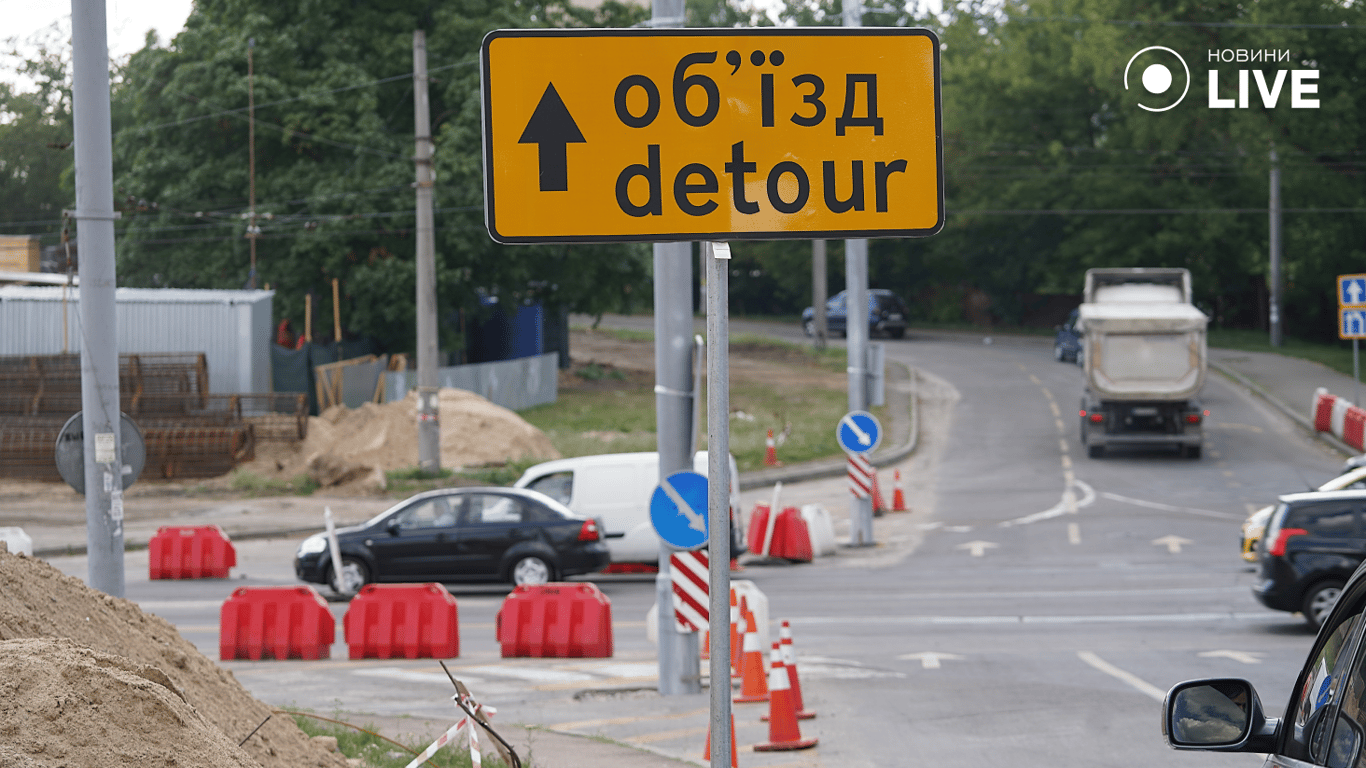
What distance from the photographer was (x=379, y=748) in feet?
29.4

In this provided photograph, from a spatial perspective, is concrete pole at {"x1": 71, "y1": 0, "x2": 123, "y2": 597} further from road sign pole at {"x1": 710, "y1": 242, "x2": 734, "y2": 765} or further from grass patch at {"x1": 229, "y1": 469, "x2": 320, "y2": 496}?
grass patch at {"x1": 229, "y1": 469, "x2": 320, "y2": 496}

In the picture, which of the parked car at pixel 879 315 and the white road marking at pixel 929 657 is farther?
the parked car at pixel 879 315

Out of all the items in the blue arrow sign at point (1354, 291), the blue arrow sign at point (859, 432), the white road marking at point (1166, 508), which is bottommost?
the white road marking at point (1166, 508)

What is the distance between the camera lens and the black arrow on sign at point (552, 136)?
483cm

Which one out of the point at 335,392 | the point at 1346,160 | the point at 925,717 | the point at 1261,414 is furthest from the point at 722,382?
the point at 1346,160

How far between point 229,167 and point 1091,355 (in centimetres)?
2302

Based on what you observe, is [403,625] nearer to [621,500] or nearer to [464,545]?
[464,545]

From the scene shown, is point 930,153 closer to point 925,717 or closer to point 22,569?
point 22,569

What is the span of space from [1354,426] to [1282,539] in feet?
63.0

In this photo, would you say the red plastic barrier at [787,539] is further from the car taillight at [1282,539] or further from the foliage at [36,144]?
the foliage at [36,144]

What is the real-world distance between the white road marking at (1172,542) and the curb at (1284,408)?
36.5 ft

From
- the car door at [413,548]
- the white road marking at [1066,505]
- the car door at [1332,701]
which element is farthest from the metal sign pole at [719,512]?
the white road marking at [1066,505]

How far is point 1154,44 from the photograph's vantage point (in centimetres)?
4059

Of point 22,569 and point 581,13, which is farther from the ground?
point 581,13
